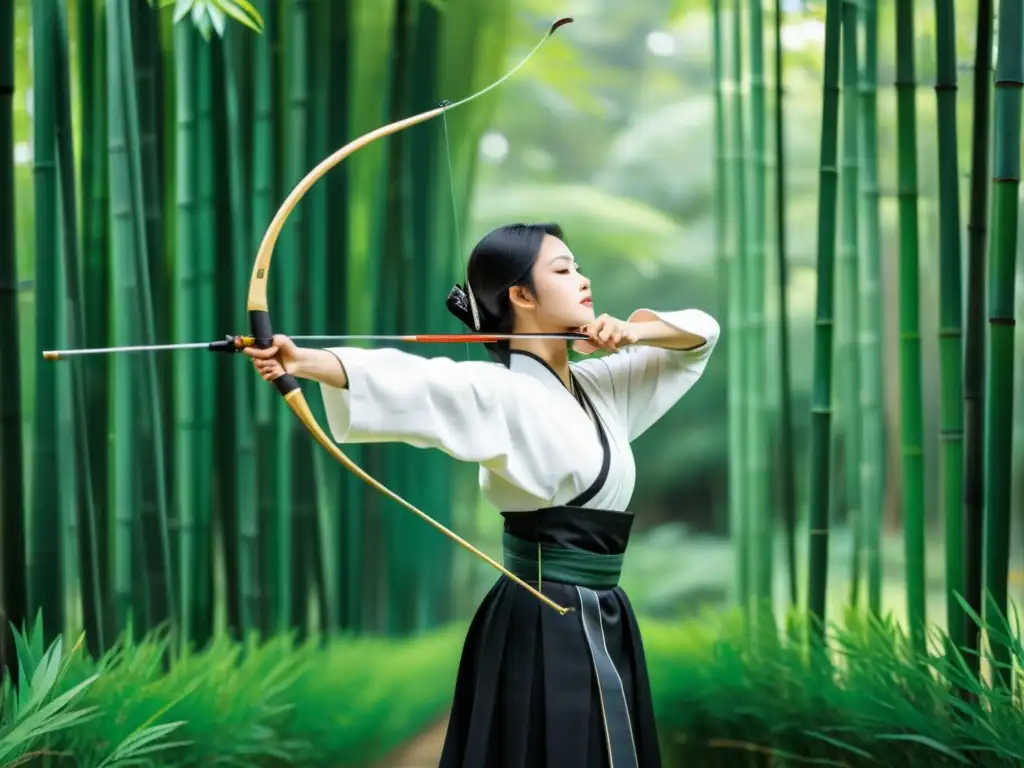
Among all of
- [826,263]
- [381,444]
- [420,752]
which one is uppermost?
[826,263]

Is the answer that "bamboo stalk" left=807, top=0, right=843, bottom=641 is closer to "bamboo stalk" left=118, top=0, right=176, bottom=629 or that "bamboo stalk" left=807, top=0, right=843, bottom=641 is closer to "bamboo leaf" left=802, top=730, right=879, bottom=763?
"bamboo leaf" left=802, top=730, right=879, bottom=763

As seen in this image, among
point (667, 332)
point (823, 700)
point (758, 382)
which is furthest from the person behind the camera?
point (758, 382)

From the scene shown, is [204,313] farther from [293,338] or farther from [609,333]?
[609,333]

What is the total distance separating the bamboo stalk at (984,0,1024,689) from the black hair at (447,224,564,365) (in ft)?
3.65

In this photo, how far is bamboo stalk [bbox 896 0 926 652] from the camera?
8.44 feet

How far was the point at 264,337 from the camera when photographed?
140 cm

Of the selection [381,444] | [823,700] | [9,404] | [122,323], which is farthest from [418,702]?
[9,404]

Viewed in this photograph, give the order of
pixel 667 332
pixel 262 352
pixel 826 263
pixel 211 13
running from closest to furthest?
pixel 262 352
pixel 667 332
pixel 211 13
pixel 826 263

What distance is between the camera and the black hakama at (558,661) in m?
1.58

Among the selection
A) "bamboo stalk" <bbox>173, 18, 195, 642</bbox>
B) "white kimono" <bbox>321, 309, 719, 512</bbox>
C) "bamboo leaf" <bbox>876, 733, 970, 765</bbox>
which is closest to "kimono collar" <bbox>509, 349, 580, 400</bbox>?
"white kimono" <bbox>321, 309, 719, 512</bbox>

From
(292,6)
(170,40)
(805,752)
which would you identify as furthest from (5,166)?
(805,752)

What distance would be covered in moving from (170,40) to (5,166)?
64 cm

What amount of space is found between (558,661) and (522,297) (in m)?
0.49

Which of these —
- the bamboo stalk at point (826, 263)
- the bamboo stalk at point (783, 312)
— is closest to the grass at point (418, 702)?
the bamboo stalk at point (783, 312)
